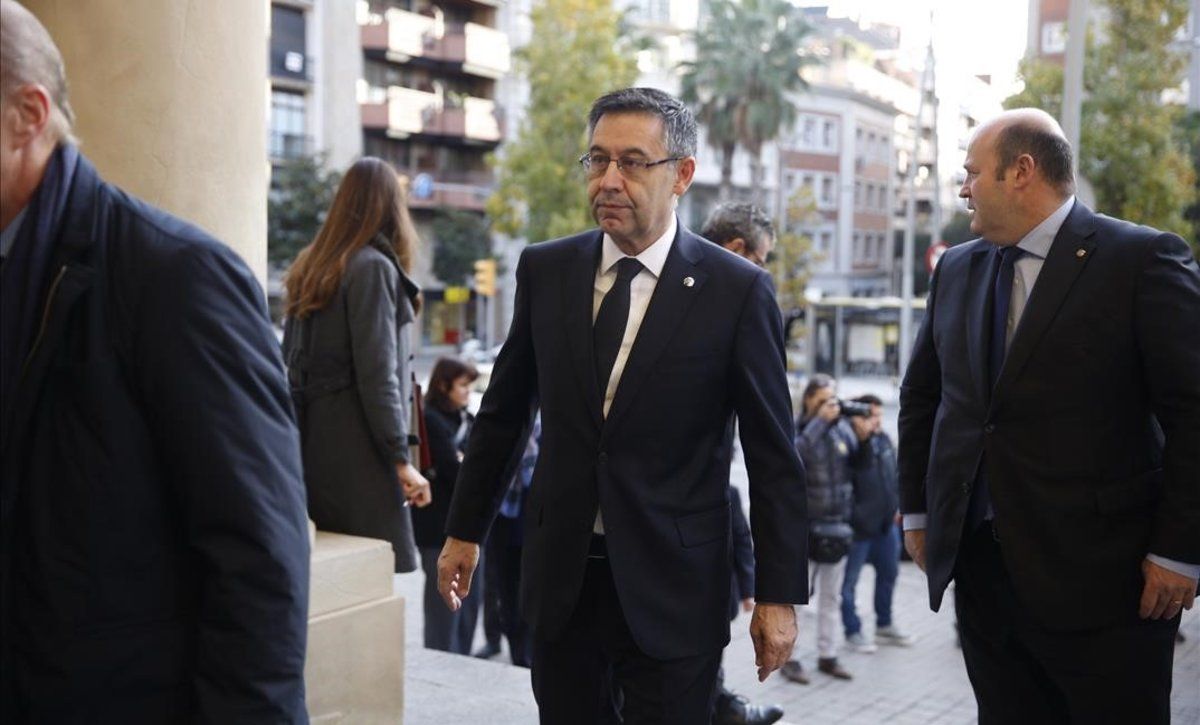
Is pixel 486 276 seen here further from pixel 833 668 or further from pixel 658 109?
pixel 658 109

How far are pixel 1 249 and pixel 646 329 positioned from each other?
5.52ft

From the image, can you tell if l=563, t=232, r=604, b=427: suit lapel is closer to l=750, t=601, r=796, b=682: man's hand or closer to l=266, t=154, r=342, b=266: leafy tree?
l=750, t=601, r=796, b=682: man's hand

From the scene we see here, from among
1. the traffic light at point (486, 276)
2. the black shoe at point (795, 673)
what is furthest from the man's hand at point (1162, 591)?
the traffic light at point (486, 276)

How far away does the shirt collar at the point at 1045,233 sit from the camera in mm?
3600

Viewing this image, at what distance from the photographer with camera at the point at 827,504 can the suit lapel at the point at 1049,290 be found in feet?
18.4

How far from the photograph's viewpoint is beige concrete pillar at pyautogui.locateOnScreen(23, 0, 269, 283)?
3746mm

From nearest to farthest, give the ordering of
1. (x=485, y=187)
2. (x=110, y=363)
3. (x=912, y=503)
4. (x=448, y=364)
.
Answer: (x=110, y=363) < (x=912, y=503) < (x=448, y=364) < (x=485, y=187)

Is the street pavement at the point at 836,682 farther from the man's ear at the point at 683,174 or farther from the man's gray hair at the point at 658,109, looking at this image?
the man's gray hair at the point at 658,109

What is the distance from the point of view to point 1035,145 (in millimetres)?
3598

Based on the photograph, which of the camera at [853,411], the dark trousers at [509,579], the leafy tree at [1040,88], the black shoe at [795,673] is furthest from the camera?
the leafy tree at [1040,88]

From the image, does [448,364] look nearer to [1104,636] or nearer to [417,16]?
[1104,636]

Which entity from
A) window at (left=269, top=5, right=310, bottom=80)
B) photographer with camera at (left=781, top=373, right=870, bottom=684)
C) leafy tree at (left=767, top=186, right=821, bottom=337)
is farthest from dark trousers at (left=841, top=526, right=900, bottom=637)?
window at (left=269, top=5, right=310, bottom=80)

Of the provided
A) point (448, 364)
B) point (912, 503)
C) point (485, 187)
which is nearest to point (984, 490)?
point (912, 503)

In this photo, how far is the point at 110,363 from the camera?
1909 mm
